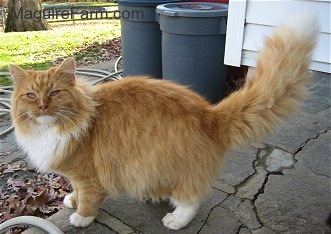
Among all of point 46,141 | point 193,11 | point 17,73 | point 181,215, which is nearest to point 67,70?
point 17,73

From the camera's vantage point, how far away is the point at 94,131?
1.84 metres

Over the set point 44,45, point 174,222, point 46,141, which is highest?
point 46,141

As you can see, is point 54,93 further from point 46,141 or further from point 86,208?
point 86,208

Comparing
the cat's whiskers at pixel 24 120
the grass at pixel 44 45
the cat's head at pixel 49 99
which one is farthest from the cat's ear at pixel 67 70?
the grass at pixel 44 45

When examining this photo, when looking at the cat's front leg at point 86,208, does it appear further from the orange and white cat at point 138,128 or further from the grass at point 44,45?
A: the grass at point 44,45

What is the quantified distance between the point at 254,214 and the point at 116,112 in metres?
0.98

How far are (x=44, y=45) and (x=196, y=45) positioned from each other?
455cm

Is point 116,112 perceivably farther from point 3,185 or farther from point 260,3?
point 260,3

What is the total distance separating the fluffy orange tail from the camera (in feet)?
5.20

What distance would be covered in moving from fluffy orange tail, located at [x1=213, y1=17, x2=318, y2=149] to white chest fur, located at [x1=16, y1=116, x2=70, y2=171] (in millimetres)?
810

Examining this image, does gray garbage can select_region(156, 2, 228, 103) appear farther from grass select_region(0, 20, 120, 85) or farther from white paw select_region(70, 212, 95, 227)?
grass select_region(0, 20, 120, 85)

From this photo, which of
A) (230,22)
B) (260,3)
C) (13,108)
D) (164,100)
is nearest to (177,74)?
(230,22)

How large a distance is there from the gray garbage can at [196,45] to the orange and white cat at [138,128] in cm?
145

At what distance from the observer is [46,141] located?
1783 mm
